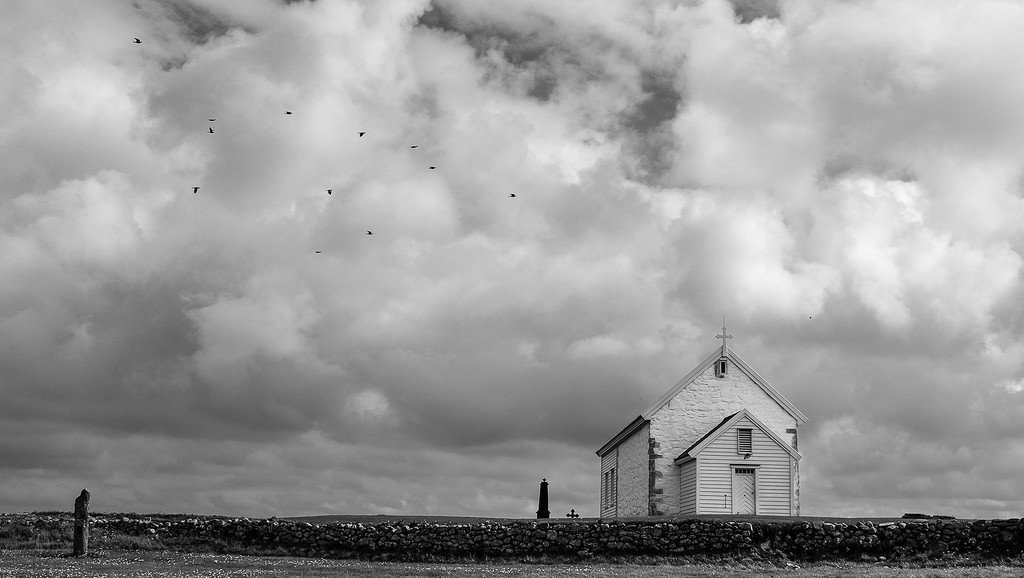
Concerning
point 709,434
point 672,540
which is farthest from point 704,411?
point 672,540

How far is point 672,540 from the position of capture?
34.0 meters

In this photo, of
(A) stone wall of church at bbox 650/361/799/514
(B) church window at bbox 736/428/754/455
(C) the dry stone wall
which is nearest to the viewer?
(C) the dry stone wall

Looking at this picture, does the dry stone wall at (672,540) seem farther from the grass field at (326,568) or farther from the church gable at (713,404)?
the church gable at (713,404)

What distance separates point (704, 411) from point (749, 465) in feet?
12.1

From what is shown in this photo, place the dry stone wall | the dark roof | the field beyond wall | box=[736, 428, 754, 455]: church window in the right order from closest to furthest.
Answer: the field beyond wall → the dry stone wall → box=[736, 428, 754, 455]: church window → the dark roof

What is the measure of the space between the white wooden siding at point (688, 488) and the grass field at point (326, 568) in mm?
12388

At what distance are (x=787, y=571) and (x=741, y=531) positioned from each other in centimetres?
430

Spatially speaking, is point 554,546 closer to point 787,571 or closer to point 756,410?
point 787,571

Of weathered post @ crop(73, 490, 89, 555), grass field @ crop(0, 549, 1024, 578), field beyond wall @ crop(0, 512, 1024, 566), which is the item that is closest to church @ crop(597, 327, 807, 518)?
field beyond wall @ crop(0, 512, 1024, 566)

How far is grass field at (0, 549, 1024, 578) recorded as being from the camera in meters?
26.5

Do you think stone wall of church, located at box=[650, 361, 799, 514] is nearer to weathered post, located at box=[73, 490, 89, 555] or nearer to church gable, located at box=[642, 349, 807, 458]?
church gable, located at box=[642, 349, 807, 458]

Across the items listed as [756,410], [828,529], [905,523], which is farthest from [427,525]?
[756,410]

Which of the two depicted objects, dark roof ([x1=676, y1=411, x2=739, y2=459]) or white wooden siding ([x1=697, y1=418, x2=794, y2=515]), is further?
dark roof ([x1=676, y1=411, x2=739, y2=459])

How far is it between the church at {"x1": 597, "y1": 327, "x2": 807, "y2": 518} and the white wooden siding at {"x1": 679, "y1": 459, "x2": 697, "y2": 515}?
4cm
